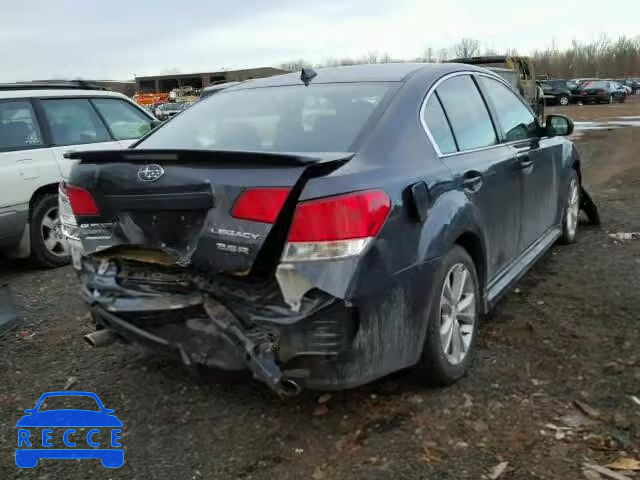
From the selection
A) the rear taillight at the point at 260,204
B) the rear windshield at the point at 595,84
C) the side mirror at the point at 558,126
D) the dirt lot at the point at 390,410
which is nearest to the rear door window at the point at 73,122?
the dirt lot at the point at 390,410

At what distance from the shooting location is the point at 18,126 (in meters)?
5.98

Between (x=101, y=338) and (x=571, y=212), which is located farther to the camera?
(x=571, y=212)

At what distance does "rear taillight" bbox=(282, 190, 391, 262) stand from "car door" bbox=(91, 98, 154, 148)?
15.6 feet

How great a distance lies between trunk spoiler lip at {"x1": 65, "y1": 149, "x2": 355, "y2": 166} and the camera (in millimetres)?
2611

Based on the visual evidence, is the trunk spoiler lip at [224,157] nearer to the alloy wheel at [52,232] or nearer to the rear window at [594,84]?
the alloy wheel at [52,232]

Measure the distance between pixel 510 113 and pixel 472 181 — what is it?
1374mm

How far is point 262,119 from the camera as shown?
3.45 meters

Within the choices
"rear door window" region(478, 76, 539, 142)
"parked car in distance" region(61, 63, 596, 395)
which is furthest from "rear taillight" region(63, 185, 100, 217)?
"rear door window" region(478, 76, 539, 142)

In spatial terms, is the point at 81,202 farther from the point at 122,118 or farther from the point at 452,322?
the point at 122,118

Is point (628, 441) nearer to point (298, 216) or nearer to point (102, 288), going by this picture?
point (298, 216)

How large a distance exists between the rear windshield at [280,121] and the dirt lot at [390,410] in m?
1.22

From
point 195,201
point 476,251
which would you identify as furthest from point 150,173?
point 476,251

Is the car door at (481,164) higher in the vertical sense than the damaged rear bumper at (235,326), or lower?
higher

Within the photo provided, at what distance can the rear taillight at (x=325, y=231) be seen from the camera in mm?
2531
